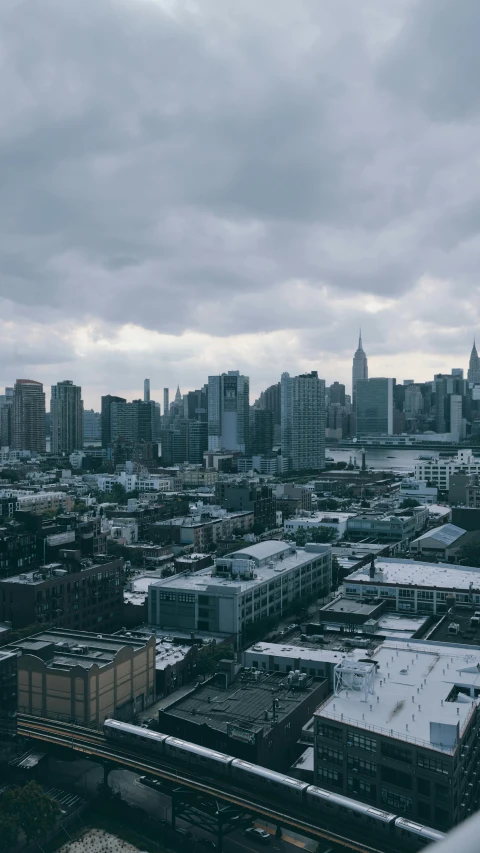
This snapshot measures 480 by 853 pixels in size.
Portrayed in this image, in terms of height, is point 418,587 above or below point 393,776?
above

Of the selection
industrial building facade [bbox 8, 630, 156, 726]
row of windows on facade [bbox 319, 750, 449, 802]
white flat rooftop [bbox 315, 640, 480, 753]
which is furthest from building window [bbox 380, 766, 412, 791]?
industrial building facade [bbox 8, 630, 156, 726]

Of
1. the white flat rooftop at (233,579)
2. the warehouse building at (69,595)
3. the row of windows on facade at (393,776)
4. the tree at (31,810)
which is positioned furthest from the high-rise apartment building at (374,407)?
the tree at (31,810)

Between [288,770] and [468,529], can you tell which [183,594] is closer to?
[288,770]

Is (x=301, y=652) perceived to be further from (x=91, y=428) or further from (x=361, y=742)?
(x=91, y=428)

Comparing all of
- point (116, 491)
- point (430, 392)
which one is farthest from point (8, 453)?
point (430, 392)

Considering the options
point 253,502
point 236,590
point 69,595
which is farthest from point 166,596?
point 253,502

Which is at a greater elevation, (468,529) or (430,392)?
(430,392)

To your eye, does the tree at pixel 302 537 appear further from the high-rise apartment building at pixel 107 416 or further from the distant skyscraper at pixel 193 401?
the distant skyscraper at pixel 193 401
